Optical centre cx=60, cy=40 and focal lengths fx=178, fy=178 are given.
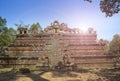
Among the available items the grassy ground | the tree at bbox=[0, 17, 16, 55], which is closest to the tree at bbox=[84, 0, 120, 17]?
the grassy ground

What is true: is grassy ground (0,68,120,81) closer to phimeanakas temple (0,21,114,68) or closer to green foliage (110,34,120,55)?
phimeanakas temple (0,21,114,68)

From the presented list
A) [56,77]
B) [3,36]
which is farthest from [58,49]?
[3,36]

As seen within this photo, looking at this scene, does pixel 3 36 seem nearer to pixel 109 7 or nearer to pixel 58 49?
pixel 58 49

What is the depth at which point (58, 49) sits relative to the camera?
20.8m

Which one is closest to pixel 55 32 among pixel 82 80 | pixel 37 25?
pixel 82 80

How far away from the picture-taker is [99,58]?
79.7 ft

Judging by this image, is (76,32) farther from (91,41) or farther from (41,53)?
(41,53)

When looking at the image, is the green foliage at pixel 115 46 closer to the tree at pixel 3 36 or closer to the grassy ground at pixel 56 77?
the tree at pixel 3 36

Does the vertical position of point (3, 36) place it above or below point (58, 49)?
above

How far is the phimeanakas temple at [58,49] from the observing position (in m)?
21.5

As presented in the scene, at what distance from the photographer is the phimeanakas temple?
70.7 feet

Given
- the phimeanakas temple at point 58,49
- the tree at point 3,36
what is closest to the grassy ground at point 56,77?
the phimeanakas temple at point 58,49

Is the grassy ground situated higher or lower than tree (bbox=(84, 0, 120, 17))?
lower

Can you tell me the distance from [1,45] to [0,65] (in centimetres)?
2385
